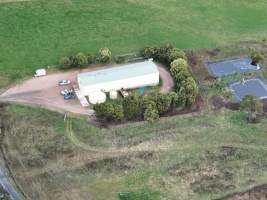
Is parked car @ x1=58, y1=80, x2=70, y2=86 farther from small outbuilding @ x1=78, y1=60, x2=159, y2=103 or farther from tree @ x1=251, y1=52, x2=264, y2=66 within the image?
tree @ x1=251, y1=52, x2=264, y2=66

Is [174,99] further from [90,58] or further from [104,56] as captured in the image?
[90,58]

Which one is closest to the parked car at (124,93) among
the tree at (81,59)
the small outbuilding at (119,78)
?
the small outbuilding at (119,78)

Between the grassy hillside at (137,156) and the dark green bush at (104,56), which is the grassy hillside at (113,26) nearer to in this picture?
the dark green bush at (104,56)

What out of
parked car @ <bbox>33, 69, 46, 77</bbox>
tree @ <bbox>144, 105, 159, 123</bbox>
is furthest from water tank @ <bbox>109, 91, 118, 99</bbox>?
parked car @ <bbox>33, 69, 46, 77</bbox>

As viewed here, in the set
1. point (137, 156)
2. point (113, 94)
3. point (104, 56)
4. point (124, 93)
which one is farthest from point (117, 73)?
point (137, 156)

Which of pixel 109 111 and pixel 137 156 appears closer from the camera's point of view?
pixel 137 156

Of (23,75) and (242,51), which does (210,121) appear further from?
(23,75)
